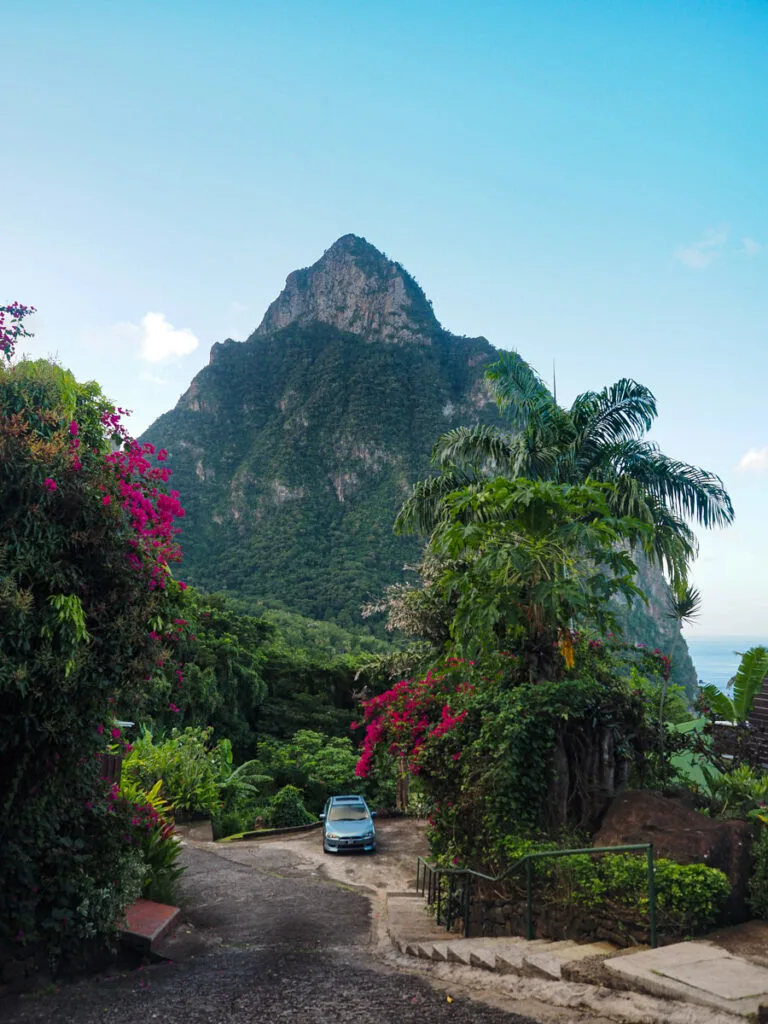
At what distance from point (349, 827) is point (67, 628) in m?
13.3

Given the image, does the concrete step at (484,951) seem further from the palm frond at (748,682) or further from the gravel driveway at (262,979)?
the palm frond at (748,682)

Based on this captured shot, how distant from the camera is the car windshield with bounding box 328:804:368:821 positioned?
17.7 m

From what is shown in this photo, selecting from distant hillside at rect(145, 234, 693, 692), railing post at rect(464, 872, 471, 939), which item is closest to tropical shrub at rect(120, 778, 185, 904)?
railing post at rect(464, 872, 471, 939)

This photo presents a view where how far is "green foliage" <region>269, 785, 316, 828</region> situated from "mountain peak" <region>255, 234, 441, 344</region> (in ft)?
323

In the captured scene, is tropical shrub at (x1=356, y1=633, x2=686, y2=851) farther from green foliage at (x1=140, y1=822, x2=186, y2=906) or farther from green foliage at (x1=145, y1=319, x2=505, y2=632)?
green foliage at (x1=145, y1=319, x2=505, y2=632)

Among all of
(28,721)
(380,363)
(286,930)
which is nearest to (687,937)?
(286,930)

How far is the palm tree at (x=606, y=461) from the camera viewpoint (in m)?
12.9

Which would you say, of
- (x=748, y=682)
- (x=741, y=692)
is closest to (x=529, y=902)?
(x=741, y=692)

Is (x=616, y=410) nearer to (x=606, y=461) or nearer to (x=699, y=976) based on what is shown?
(x=606, y=461)

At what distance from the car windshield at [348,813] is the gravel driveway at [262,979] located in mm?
4968

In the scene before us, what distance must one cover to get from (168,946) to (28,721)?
156 inches

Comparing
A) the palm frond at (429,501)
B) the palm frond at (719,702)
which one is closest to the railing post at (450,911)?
the palm frond at (719,702)

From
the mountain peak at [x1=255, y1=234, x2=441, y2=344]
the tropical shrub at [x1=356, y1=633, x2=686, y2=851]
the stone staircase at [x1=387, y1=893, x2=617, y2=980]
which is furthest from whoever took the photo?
the mountain peak at [x1=255, y1=234, x2=441, y2=344]

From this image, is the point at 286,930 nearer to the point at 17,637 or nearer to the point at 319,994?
the point at 319,994
